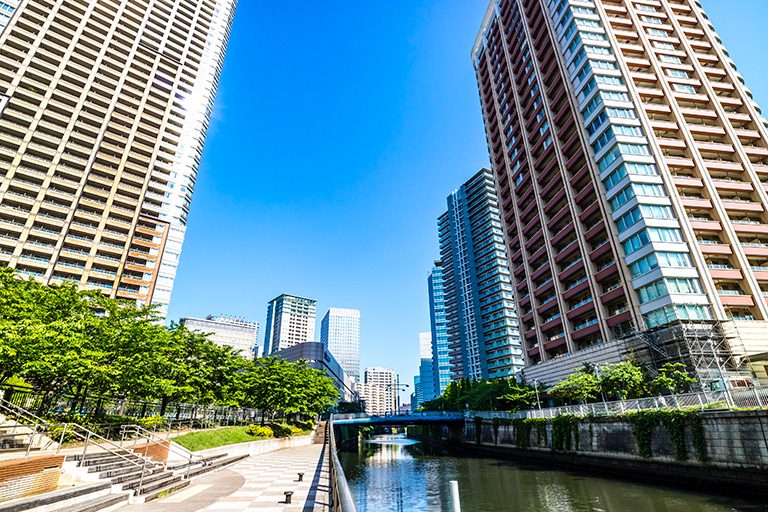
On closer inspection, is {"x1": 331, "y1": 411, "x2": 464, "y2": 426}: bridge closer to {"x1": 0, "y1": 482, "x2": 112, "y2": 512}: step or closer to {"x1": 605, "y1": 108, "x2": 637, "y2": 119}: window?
{"x1": 605, "y1": 108, "x2": 637, "y2": 119}: window

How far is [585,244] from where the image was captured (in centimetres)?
4606

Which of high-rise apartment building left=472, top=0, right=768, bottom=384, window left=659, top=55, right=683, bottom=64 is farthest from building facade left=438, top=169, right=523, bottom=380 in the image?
window left=659, top=55, right=683, bottom=64

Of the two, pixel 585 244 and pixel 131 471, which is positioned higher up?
pixel 585 244

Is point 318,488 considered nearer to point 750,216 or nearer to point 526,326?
point 526,326

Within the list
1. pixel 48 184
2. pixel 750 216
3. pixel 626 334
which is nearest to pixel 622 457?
pixel 626 334

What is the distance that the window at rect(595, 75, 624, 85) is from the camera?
47875 millimetres

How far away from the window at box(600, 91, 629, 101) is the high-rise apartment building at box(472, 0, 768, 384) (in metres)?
0.16

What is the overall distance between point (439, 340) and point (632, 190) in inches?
6141

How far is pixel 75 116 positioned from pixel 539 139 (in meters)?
83.7

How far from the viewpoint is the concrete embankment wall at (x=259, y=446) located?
24.8 m

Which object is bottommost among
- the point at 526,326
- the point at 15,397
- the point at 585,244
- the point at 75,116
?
the point at 15,397

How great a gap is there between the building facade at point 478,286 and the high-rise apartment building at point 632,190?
50942 millimetres

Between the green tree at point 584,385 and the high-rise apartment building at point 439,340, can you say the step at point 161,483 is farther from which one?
the high-rise apartment building at point 439,340

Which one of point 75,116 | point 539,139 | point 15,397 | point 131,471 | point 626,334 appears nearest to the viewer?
point 131,471
